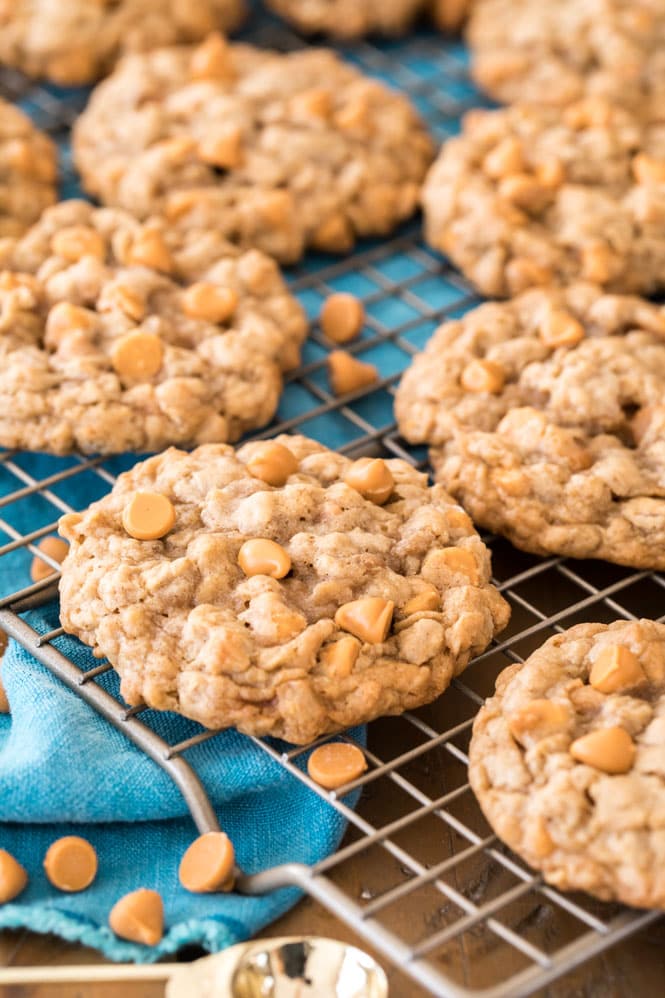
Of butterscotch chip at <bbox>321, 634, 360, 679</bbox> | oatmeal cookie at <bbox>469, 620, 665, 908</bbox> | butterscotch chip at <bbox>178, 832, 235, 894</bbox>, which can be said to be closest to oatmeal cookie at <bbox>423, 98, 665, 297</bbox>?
oatmeal cookie at <bbox>469, 620, 665, 908</bbox>

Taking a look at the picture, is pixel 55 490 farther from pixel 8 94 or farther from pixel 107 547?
pixel 8 94

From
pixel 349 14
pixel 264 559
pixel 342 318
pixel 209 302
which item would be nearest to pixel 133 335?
pixel 209 302

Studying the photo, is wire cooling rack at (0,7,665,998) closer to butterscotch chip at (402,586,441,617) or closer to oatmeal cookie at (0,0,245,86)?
butterscotch chip at (402,586,441,617)

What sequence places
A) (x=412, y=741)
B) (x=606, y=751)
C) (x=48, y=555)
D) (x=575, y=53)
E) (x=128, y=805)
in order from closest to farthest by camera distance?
(x=606, y=751), (x=128, y=805), (x=412, y=741), (x=48, y=555), (x=575, y=53)

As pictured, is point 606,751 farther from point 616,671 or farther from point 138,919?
point 138,919

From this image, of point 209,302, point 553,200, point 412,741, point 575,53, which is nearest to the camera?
point 412,741

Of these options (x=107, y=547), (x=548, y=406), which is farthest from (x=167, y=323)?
(x=548, y=406)

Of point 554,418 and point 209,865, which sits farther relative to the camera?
point 554,418

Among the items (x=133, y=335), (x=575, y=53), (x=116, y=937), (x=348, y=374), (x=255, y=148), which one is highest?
(x=575, y=53)
